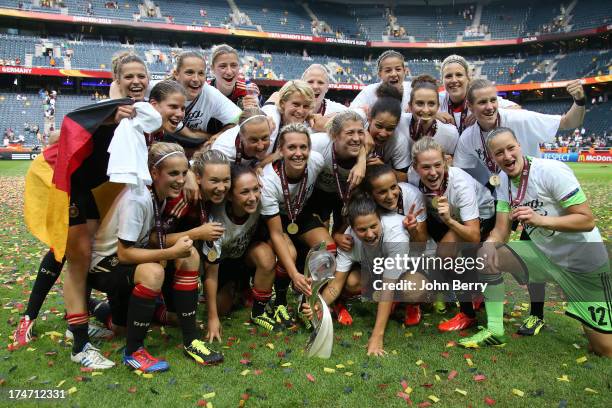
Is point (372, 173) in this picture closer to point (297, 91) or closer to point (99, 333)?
point (297, 91)

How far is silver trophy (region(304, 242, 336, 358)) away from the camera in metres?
3.99

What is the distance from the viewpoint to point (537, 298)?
475 cm

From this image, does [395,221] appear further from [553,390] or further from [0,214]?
[0,214]

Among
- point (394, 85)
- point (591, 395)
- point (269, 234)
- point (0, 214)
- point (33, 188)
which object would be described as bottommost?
point (0, 214)

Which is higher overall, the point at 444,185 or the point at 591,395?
the point at 444,185

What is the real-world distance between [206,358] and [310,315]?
103 cm

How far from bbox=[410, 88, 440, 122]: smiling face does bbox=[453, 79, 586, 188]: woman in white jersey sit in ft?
1.23

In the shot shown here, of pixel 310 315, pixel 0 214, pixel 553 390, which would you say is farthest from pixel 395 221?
pixel 0 214

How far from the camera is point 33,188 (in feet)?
13.3

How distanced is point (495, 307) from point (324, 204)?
7.01 feet

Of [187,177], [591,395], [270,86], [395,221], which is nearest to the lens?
[591,395]

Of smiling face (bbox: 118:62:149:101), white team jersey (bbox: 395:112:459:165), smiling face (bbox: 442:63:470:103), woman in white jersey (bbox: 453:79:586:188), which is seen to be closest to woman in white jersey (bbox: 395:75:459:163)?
white team jersey (bbox: 395:112:459:165)

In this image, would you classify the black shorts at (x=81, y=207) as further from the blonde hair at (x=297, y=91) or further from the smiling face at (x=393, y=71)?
the smiling face at (x=393, y=71)

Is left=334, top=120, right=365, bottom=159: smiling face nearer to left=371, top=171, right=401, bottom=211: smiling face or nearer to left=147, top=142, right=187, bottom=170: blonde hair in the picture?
left=371, top=171, right=401, bottom=211: smiling face
